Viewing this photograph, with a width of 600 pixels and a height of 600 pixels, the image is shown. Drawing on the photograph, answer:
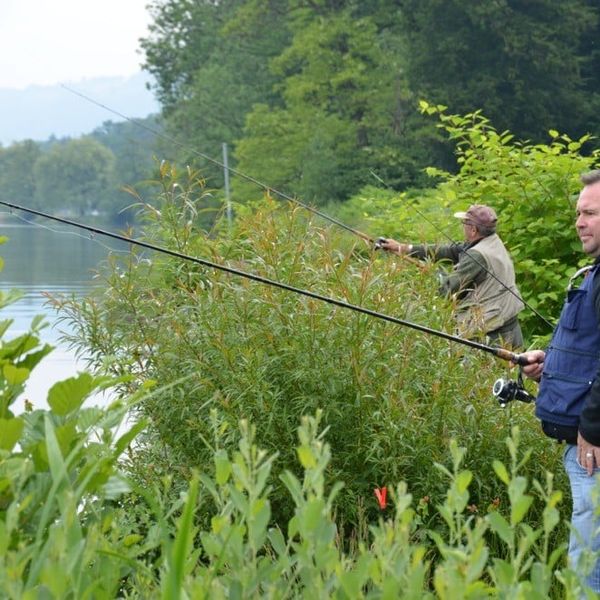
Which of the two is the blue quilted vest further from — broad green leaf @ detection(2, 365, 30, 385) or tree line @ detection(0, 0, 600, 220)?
tree line @ detection(0, 0, 600, 220)

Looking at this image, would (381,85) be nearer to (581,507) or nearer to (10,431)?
(581,507)

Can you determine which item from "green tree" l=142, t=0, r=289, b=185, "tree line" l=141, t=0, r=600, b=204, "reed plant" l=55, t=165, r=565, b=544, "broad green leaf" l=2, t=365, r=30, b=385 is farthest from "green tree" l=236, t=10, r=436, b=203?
"broad green leaf" l=2, t=365, r=30, b=385

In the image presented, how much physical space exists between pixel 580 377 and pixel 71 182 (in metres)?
87.3

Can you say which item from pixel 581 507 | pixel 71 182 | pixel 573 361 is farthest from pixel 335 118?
pixel 71 182

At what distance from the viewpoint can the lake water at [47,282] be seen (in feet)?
25.1

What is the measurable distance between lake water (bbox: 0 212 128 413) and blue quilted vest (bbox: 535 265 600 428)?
1658mm

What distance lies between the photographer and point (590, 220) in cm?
447

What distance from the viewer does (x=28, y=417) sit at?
3604 millimetres

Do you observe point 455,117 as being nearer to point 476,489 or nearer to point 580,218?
point 476,489

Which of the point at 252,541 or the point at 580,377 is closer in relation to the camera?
the point at 252,541

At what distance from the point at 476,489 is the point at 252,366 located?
1.13 m

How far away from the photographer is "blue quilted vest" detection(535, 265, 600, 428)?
4.43m

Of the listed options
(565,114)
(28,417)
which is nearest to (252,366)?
(28,417)

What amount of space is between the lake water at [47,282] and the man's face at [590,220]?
1.72m
